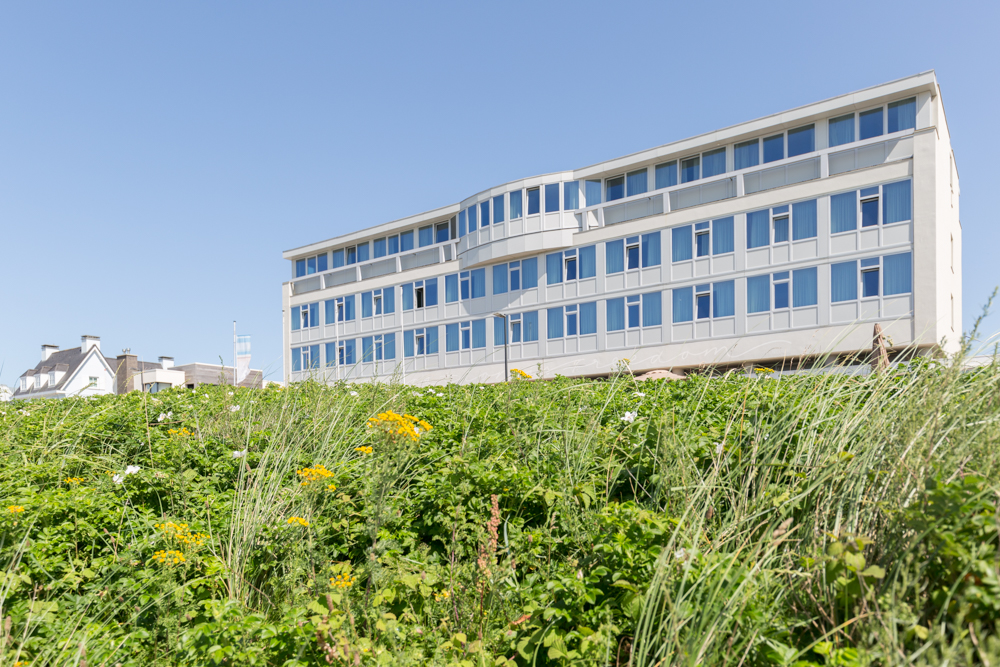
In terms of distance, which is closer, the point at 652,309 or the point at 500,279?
the point at 652,309

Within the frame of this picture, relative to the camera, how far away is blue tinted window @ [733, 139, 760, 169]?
77.2ft

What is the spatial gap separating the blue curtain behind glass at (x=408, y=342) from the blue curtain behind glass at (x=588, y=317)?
10.1m

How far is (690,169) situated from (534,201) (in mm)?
6654

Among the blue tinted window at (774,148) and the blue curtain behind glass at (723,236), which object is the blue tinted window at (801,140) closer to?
the blue tinted window at (774,148)

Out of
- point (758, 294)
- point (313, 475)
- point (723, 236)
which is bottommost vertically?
point (313, 475)

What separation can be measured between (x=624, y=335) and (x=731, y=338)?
4239 mm

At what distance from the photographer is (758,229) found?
2283 cm

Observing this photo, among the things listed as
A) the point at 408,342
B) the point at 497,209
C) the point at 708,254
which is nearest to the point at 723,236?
the point at 708,254

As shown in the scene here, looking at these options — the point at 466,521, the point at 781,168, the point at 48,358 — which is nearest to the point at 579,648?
the point at 466,521

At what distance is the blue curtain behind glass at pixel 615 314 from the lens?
1013 inches

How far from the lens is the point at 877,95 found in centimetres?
2067

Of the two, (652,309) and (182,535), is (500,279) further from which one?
(182,535)

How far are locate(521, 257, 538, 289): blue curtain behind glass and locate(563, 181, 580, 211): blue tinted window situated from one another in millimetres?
2679

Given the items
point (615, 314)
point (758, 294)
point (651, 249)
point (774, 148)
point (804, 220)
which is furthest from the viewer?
point (615, 314)
